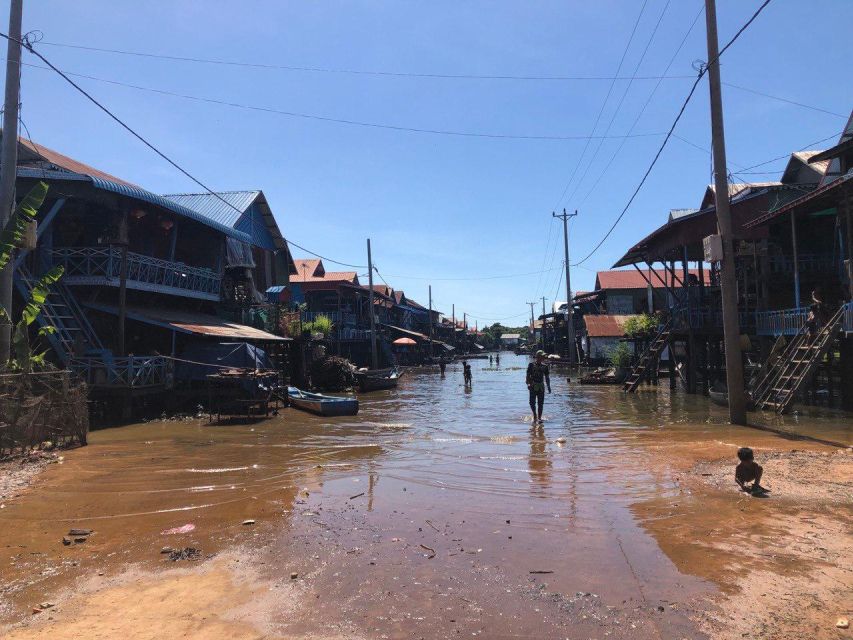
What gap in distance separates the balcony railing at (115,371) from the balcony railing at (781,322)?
21.1m

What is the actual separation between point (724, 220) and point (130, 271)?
1896cm

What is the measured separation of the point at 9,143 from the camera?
40.0 ft

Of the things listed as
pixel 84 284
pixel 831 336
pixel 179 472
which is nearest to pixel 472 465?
pixel 179 472

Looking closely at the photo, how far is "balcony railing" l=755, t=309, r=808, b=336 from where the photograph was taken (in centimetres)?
1788

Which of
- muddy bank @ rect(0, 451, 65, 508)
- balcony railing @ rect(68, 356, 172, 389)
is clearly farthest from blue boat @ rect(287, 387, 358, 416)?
muddy bank @ rect(0, 451, 65, 508)

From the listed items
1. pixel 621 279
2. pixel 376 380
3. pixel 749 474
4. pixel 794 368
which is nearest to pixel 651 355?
pixel 794 368

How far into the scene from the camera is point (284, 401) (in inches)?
830

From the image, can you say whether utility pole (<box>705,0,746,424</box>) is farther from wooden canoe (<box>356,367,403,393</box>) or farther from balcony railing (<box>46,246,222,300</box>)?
wooden canoe (<box>356,367,403,393</box>)

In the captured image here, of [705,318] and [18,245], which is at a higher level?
[18,245]

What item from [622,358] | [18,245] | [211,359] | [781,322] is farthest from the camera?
[622,358]

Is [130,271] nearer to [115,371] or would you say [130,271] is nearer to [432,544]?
[115,371]

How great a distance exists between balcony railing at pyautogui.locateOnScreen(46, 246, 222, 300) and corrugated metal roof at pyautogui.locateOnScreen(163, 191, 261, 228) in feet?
16.0

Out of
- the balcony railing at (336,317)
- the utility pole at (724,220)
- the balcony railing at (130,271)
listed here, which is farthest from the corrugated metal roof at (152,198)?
the balcony railing at (336,317)

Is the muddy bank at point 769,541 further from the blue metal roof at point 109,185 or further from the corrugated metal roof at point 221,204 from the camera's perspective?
the corrugated metal roof at point 221,204
